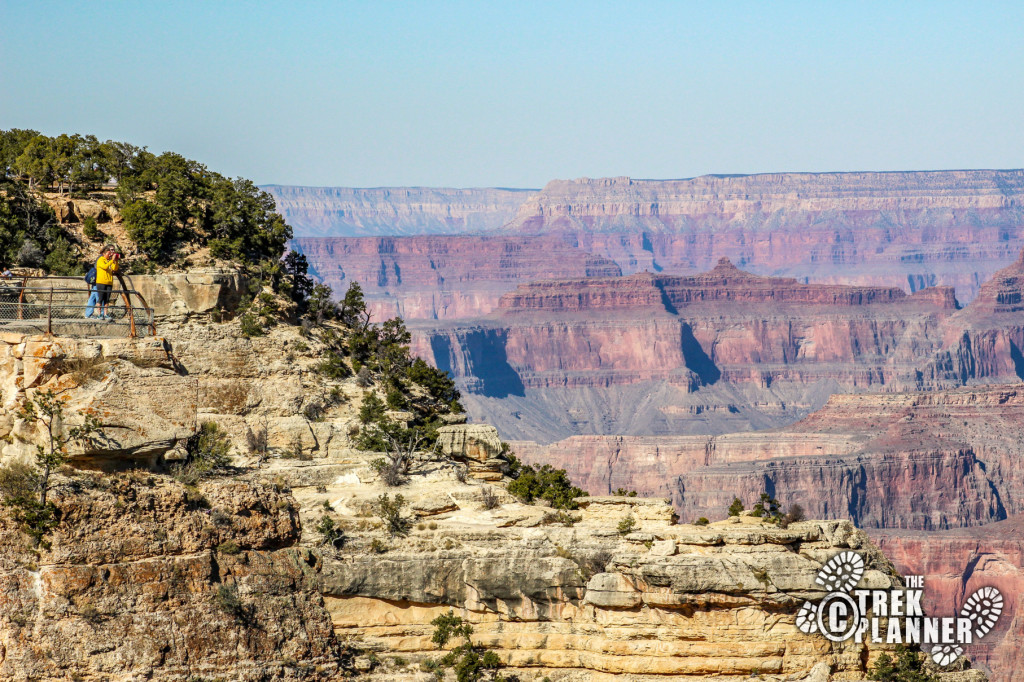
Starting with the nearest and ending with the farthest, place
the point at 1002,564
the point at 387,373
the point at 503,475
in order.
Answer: the point at 503,475, the point at 387,373, the point at 1002,564

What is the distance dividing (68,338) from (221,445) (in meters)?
7.17

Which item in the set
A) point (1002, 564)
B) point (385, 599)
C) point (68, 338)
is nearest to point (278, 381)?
point (385, 599)

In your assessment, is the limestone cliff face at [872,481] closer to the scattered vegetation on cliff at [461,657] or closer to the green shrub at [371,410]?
the green shrub at [371,410]

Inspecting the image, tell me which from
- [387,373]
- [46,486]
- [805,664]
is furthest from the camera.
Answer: [387,373]

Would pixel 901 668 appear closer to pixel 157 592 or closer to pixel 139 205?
pixel 157 592

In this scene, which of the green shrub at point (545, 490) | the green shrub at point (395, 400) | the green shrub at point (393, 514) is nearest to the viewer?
the green shrub at point (393, 514)

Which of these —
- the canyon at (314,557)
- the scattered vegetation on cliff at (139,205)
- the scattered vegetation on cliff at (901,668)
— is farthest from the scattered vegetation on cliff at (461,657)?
the scattered vegetation on cliff at (139,205)

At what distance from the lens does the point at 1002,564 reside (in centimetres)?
14650

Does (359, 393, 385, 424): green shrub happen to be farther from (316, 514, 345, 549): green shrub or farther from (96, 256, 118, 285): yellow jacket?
(96, 256, 118, 285): yellow jacket

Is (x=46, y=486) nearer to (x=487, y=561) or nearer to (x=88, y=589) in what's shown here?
(x=88, y=589)

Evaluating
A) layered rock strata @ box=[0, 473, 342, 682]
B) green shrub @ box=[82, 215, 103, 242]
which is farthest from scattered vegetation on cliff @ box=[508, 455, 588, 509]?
green shrub @ box=[82, 215, 103, 242]

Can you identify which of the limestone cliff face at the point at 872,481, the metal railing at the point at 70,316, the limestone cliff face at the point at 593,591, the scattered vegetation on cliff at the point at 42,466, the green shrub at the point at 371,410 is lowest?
the limestone cliff face at the point at 872,481

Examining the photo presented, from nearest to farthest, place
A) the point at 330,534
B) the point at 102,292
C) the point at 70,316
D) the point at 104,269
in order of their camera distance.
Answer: the point at 104,269 → the point at 102,292 → the point at 70,316 → the point at 330,534

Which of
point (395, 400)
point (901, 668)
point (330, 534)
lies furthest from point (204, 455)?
point (901, 668)
